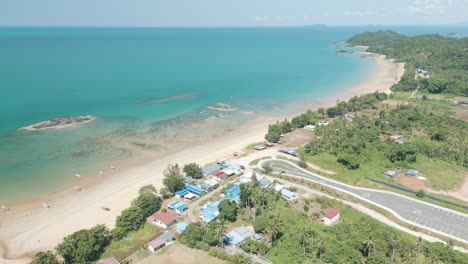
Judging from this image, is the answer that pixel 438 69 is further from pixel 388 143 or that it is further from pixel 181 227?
pixel 181 227

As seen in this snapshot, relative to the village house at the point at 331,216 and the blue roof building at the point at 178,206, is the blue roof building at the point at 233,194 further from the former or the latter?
the village house at the point at 331,216

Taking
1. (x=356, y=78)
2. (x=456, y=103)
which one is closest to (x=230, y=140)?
(x=456, y=103)

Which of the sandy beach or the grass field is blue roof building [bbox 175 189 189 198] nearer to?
the sandy beach

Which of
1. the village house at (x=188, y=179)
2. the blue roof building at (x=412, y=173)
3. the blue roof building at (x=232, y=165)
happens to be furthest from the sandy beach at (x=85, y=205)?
the blue roof building at (x=412, y=173)

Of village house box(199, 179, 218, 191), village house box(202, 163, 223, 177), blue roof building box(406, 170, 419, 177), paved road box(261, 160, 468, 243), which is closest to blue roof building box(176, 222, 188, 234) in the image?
village house box(199, 179, 218, 191)

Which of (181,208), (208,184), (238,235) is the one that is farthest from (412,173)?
(181,208)

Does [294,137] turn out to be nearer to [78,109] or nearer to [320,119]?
[320,119]
